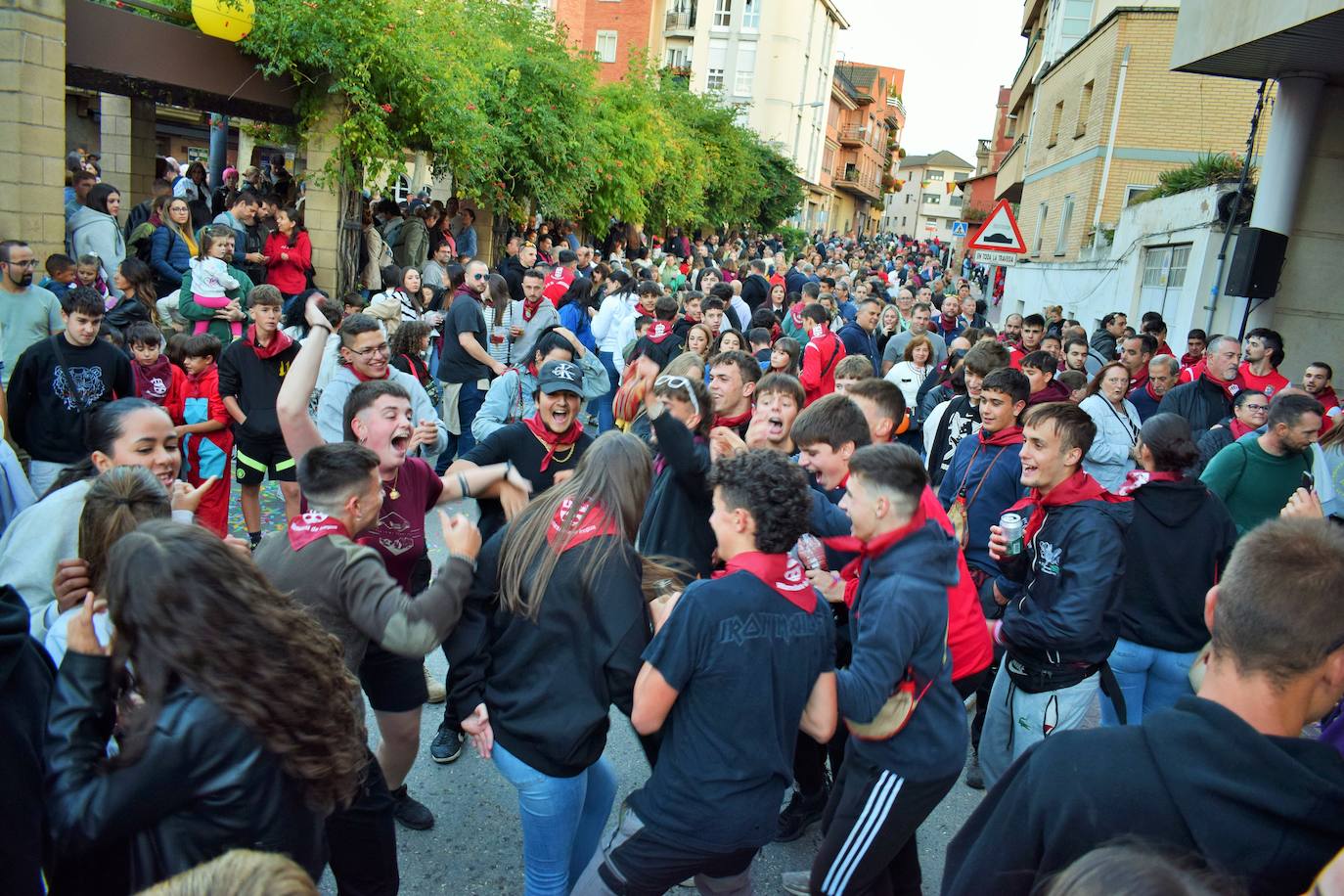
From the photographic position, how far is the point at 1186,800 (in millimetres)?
1608

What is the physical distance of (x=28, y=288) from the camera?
254 inches

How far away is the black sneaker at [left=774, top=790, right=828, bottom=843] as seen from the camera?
4035mm

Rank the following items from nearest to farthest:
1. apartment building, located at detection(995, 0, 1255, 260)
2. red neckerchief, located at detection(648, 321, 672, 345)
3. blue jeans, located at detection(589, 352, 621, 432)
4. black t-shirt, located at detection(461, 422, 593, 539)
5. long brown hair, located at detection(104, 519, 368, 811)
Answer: long brown hair, located at detection(104, 519, 368, 811) < black t-shirt, located at detection(461, 422, 593, 539) < red neckerchief, located at detection(648, 321, 672, 345) < blue jeans, located at detection(589, 352, 621, 432) < apartment building, located at detection(995, 0, 1255, 260)

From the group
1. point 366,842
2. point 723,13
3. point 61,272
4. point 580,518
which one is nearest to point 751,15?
point 723,13

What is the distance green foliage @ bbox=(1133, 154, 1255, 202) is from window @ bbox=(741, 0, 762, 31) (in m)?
43.9

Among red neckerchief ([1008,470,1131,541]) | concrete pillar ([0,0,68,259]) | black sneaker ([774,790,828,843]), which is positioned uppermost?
concrete pillar ([0,0,68,259])

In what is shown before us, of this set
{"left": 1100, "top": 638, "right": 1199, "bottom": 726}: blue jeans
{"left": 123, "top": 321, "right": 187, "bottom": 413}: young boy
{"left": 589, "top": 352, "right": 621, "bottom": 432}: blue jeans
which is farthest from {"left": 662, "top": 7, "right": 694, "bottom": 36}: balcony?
{"left": 1100, "top": 638, "right": 1199, "bottom": 726}: blue jeans

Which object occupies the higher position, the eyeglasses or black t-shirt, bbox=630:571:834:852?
the eyeglasses

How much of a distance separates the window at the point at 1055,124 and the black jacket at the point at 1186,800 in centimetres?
2570

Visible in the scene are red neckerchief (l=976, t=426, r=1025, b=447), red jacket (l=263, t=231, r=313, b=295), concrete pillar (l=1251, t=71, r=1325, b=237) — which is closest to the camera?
red neckerchief (l=976, t=426, r=1025, b=447)

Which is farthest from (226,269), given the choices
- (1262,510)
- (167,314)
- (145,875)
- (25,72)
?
(1262,510)

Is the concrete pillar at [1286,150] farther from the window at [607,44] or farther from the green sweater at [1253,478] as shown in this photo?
the window at [607,44]

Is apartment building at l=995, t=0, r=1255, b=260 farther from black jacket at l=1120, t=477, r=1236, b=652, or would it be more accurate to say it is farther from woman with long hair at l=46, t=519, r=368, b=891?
A: woman with long hair at l=46, t=519, r=368, b=891

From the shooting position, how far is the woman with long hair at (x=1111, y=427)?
600 cm
